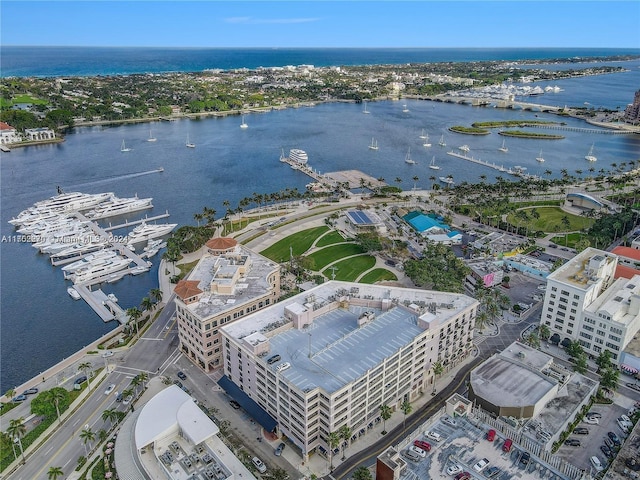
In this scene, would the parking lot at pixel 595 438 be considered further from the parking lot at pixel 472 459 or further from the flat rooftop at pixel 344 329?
the flat rooftop at pixel 344 329

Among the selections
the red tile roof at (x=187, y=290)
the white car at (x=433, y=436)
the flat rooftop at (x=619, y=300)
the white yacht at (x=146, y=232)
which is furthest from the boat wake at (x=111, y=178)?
the flat rooftop at (x=619, y=300)

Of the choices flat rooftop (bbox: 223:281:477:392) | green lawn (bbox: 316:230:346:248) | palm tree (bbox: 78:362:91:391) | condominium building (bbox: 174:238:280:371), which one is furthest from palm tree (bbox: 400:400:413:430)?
green lawn (bbox: 316:230:346:248)

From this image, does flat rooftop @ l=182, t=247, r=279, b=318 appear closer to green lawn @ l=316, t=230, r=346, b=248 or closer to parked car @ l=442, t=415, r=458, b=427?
green lawn @ l=316, t=230, r=346, b=248

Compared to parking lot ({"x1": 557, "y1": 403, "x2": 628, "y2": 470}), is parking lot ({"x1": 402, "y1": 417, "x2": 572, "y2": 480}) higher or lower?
parking lot ({"x1": 402, "y1": 417, "x2": 572, "y2": 480})

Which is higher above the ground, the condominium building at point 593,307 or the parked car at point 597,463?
the condominium building at point 593,307

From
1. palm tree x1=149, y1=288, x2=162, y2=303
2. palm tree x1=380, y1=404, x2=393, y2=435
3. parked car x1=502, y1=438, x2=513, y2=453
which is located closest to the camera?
parked car x1=502, y1=438, x2=513, y2=453

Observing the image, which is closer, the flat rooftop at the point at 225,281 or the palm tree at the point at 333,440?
the palm tree at the point at 333,440
